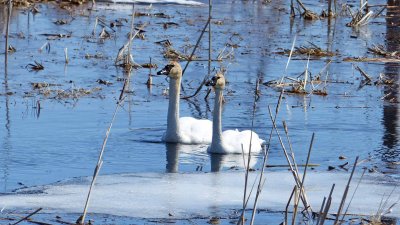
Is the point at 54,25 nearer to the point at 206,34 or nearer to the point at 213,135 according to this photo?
the point at 206,34

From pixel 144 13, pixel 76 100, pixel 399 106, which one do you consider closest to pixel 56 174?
pixel 76 100

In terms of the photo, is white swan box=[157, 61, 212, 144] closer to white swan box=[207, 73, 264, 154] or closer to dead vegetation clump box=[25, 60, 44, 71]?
white swan box=[207, 73, 264, 154]

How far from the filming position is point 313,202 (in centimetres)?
757

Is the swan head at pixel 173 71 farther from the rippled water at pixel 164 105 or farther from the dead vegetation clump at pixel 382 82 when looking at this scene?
the dead vegetation clump at pixel 382 82

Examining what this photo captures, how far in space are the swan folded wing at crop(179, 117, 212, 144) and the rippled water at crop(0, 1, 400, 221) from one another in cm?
10

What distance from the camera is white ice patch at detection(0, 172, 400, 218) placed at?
7270 mm

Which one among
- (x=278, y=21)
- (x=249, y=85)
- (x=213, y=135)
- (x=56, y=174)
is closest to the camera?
(x=56, y=174)

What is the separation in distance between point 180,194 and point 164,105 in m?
3.99

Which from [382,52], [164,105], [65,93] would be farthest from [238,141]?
[382,52]

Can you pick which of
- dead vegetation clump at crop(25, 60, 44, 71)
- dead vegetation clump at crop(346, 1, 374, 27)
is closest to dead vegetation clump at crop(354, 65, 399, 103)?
dead vegetation clump at crop(25, 60, 44, 71)

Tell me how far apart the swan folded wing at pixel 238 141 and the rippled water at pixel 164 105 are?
0.08 meters

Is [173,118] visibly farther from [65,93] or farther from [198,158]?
[65,93]

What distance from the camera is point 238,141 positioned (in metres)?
9.66

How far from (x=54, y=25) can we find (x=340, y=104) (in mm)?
6950
